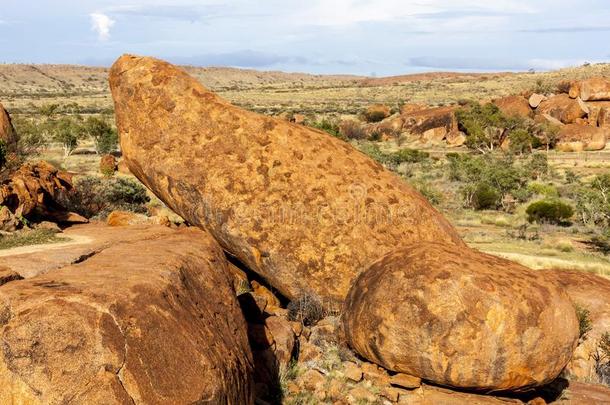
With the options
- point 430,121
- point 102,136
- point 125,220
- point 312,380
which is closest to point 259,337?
point 312,380

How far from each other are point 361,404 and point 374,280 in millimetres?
1637

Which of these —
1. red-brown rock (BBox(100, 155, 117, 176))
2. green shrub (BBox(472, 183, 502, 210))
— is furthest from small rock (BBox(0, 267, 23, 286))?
red-brown rock (BBox(100, 155, 117, 176))

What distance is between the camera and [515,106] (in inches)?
2292

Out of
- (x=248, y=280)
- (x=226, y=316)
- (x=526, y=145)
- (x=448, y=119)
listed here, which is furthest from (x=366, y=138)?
(x=226, y=316)

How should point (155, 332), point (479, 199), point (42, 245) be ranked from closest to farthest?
point (155, 332), point (42, 245), point (479, 199)

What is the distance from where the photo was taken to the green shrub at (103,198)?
49.4ft

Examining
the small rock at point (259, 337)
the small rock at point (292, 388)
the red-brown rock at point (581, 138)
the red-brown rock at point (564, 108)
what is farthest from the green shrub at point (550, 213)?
the red-brown rock at point (564, 108)

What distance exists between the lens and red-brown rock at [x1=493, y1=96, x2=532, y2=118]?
5628cm

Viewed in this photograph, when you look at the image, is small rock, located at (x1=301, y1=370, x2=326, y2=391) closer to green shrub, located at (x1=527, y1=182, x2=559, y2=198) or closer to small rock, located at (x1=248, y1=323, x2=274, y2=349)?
small rock, located at (x1=248, y1=323, x2=274, y2=349)

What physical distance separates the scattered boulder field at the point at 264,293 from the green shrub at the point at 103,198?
1.65 metres

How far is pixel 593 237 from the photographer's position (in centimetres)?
2125

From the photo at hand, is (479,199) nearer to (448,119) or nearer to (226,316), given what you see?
(226,316)

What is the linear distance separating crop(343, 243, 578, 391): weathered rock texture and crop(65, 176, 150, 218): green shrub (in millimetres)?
9380

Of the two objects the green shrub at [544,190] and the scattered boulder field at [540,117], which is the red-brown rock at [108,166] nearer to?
the green shrub at [544,190]
